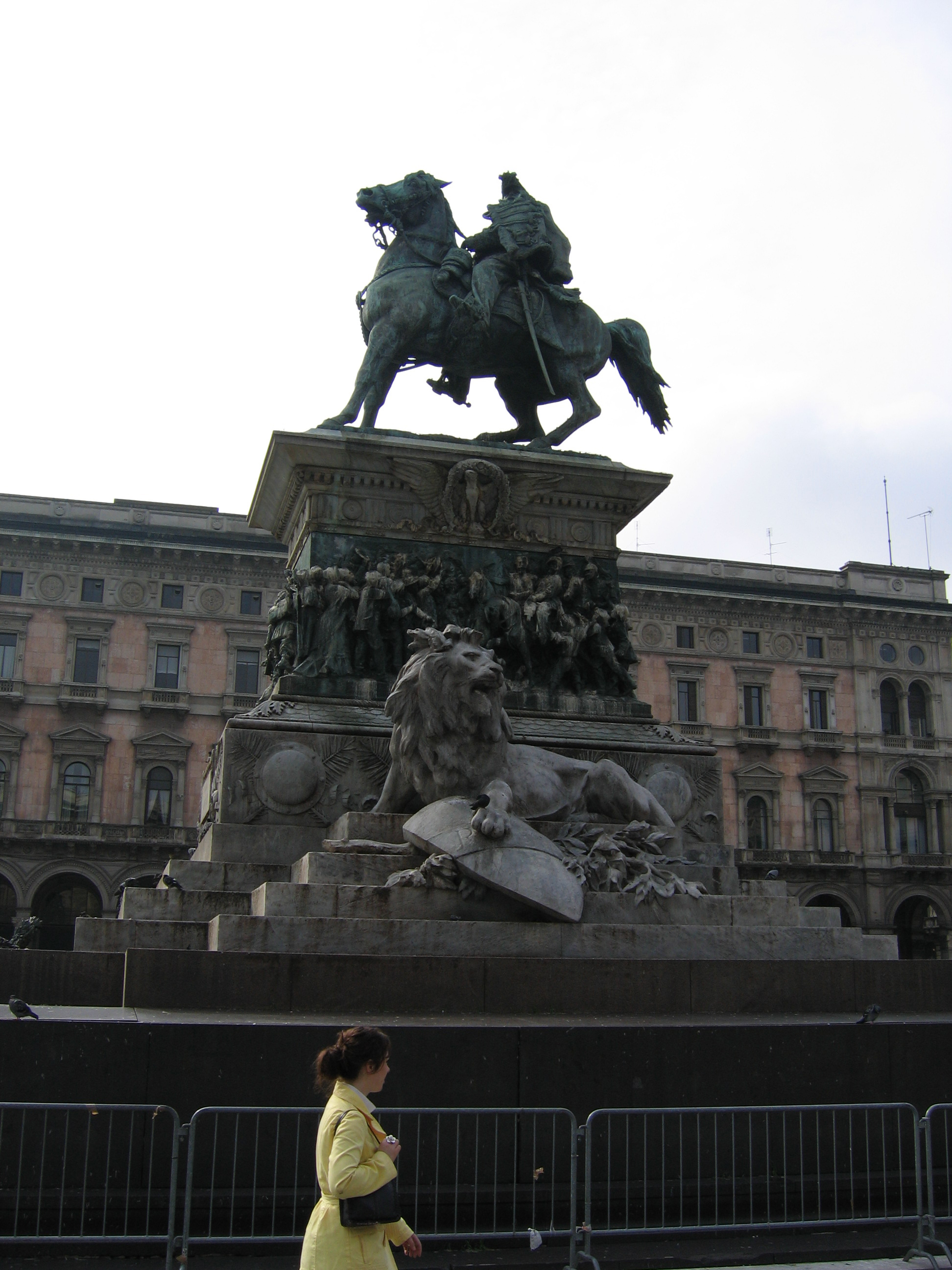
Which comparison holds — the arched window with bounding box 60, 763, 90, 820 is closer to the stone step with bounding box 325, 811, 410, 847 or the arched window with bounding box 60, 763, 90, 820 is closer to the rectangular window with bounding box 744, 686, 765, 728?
the rectangular window with bounding box 744, 686, 765, 728

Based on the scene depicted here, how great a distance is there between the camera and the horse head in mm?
15281

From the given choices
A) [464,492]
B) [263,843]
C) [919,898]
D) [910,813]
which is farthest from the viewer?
[910,813]

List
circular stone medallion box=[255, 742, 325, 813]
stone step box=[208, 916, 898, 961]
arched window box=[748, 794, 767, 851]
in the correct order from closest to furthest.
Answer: stone step box=[208, 916, 898, 961]
circular stone medallion box=[255, 742, 325, 813]
arched window box=[748, 794, 767, 851]

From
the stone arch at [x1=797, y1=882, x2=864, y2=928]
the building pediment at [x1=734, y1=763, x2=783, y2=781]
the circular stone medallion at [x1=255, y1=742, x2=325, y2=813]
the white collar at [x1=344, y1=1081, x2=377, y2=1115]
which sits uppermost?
the building pediment at [x1=734, y1=763, x2=783, y2=781]

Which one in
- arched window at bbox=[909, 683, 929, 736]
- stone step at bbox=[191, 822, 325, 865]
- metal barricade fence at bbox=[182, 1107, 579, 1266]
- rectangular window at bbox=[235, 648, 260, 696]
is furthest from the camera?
arched window at bbox=[909, 683, 929, 736]

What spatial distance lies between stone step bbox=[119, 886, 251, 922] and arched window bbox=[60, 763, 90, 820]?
1827 inches

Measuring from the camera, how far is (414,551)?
14.1 m

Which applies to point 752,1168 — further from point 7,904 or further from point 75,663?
point 75,663

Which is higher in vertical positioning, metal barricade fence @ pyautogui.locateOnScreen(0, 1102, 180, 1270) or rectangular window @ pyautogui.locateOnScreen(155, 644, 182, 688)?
rectangular window @ pyautogui.locateOnScreen(155, 644, 182, 688)

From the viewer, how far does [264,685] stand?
5106 centimetres

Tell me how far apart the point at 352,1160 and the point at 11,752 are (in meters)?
54.1

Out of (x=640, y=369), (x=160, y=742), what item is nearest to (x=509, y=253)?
(x=640, y=369)

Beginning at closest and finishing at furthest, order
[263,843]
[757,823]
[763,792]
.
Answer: [263,843] → [757,823] → [763,792]

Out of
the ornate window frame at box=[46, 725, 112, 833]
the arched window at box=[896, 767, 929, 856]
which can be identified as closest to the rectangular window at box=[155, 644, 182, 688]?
the ornate window frame at box=[46, 725, 112, 833]
